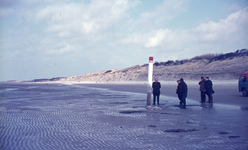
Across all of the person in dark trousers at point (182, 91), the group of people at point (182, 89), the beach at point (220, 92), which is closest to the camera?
the person in dark trousers at point (182, 91)

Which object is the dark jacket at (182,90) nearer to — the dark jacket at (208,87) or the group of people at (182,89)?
the group of people at (182,89)

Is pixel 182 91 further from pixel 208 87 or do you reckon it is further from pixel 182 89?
pixel 208 87

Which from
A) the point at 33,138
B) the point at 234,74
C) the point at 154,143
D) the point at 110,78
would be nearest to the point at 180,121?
the point at 154,143

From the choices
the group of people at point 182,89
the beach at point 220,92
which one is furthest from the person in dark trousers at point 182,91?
the beach at point 220,92

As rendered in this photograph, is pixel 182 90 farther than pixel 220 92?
No

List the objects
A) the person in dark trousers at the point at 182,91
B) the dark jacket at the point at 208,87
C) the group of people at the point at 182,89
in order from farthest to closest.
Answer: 1. the dark jacket at the point at 208,87
2. the group of people at the point at 182,89
3. the person in dark trousers at the point at 182,91

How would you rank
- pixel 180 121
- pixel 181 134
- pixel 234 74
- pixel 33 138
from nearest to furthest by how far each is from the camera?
1. pixel 33 138
2. pixel 181 134
3. pixel 180 121
4. pixel 234 74

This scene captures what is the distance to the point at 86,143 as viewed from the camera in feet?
20.4

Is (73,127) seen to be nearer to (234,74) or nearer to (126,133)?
(126,133)

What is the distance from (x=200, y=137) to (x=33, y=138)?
4.46 m

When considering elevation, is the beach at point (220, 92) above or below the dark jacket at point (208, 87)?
below

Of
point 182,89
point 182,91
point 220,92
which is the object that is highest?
point 182,89

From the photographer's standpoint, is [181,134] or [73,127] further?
[73,127]

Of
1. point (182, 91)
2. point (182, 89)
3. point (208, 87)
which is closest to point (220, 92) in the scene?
point (208, 87)
